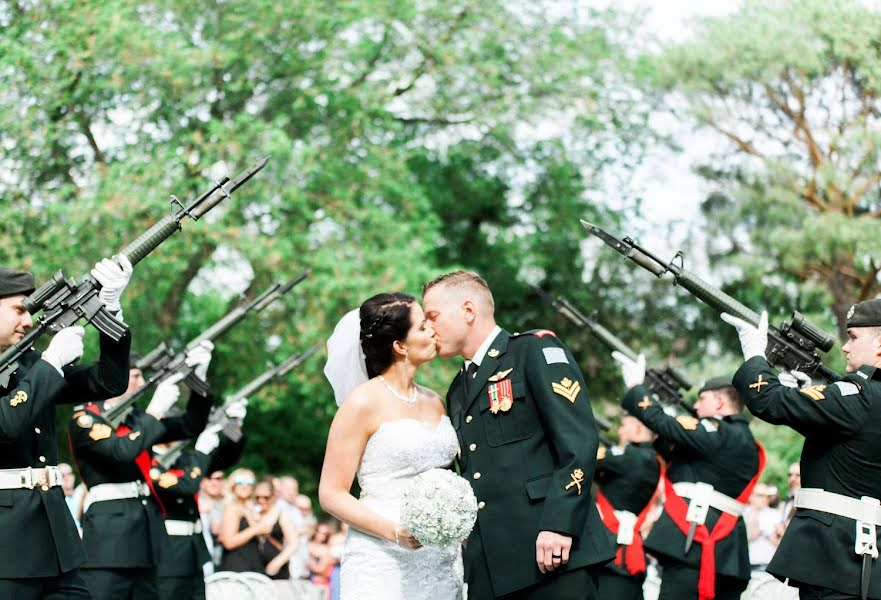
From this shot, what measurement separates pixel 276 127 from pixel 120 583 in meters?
10.6

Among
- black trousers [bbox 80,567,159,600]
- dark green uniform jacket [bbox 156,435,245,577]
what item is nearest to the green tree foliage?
dark green uniform jacket [bbox 156,435,245,577]

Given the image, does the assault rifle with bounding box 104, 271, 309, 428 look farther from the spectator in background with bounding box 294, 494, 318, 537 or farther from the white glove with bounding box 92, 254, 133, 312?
the spectator in background with bounding box 294, 494, 318, 537

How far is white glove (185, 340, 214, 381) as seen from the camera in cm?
1003

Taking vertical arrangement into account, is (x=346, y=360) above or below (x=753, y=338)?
above

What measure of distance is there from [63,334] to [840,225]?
1734 centimetres

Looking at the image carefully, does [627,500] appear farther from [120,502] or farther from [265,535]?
[265,535]

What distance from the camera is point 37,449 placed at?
611 centimetres

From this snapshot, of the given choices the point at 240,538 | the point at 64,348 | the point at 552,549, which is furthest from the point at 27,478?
the point at 240,538

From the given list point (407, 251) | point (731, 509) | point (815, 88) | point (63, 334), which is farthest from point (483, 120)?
point (63, 334)

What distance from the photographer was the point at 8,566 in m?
5.82

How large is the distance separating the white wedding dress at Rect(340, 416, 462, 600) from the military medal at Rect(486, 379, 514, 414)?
11.2 inches

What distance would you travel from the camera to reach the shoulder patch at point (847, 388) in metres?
5.86

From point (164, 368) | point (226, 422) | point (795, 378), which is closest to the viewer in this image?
point (795, 378)

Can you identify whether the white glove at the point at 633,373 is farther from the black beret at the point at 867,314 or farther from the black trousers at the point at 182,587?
the black trousers at the point at 182,587
